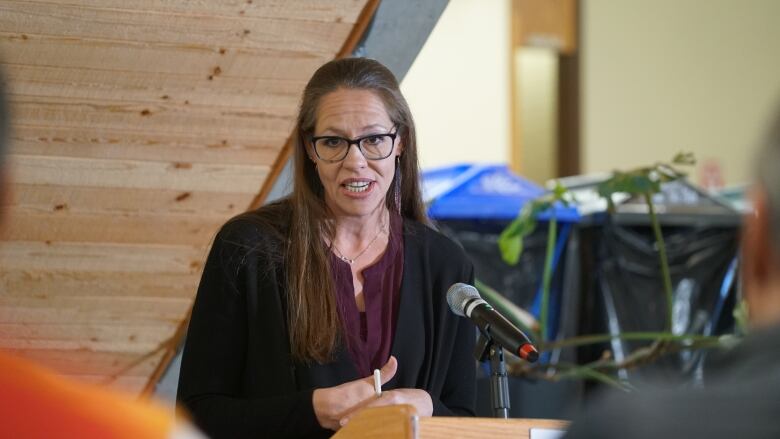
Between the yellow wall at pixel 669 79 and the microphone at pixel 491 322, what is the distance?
7.58 metres

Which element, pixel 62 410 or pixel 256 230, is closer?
pixel 62 410

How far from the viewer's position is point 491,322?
7.54 ft

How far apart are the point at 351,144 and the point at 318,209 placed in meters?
0.17

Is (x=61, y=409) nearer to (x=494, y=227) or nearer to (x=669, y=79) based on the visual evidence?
(x=494, y=227)

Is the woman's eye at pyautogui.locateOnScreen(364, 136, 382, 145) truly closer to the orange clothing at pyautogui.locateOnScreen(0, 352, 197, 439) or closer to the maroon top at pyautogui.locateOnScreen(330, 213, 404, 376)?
the maroon top at pyautogui.locateOnScreen(330, 213, 404, 376)

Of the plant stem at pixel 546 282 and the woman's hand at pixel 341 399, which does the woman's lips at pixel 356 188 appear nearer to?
the woman's hand at pixel 341 399

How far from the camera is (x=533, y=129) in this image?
9969mm

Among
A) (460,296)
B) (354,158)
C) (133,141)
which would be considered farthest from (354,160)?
(133,141)

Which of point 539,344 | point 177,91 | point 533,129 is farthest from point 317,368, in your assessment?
point 533,129

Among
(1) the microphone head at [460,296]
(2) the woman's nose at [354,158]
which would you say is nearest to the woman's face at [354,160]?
(2) the woman's nose at [354,158]

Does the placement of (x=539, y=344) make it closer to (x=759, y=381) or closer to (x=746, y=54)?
(x=759, y=381)

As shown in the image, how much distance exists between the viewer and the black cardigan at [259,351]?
99.8 inches

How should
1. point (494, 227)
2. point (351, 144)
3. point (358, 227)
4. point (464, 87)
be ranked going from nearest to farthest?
1. point (351, 144)
2. point (358, 227)
3. point (494, 227)
4. point (464, 87)

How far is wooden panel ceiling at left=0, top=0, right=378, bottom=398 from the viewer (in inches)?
130
